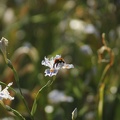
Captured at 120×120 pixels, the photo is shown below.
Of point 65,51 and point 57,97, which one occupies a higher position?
point 65,51

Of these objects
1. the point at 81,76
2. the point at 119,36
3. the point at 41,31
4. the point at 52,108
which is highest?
the point at 41,31

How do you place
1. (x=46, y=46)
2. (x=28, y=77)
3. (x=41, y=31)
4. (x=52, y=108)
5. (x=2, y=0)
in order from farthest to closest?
1. (x=2, y=0)
2. (x=41, y=31)
3. (x=46, y=46)
4. (x=28, y=77)
5. (x=52, y=108)

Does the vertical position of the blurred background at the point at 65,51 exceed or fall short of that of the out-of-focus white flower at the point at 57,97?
it exceeds it

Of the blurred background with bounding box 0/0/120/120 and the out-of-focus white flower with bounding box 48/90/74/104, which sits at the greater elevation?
the blurred background with bounding box 0/0/120/120

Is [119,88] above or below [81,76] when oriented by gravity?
below

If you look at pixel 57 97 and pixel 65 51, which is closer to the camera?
pixel 57 97

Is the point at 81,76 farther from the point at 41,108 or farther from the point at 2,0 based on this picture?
the point at 2,0

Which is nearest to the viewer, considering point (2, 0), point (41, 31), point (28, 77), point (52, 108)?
point (52, 108)

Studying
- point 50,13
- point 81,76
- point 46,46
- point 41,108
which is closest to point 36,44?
point 46,46
